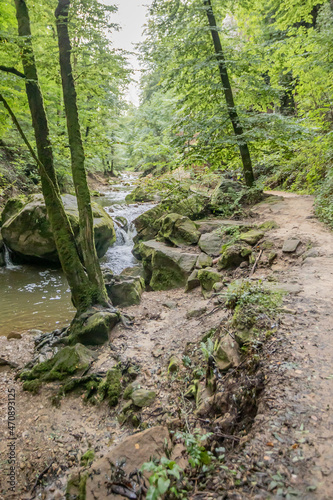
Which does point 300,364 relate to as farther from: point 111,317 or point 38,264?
point 38,264

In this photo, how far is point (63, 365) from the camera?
450 cm

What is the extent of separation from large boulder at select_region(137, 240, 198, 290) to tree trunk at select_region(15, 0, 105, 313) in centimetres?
280

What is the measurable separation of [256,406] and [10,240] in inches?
419

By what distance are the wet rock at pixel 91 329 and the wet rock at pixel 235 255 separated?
314 cm

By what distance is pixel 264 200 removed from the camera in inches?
388

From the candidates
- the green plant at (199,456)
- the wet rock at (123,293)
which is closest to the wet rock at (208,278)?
the wet rock at (123,293)

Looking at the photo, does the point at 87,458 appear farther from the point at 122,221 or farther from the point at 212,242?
the point at 122,221

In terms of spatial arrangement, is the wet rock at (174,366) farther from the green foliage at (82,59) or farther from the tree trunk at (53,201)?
the green foliage at (82,59)

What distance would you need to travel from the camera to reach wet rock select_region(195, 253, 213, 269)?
24.0 ft

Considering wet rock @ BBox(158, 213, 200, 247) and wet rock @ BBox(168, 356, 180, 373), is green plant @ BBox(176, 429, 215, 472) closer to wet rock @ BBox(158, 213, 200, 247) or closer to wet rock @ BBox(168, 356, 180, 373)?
wet rock @ BBox(168, 356, 180, 373)

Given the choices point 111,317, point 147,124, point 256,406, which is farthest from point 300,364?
point 147,124

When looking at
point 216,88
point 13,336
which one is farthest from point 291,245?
point 13,336

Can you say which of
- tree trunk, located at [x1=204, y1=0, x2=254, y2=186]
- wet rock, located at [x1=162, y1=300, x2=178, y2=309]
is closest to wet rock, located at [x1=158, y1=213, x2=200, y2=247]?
wet rock, located at [x1=162, y1=300, x2=178, y2=309]

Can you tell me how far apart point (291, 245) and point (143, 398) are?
4.44 m
